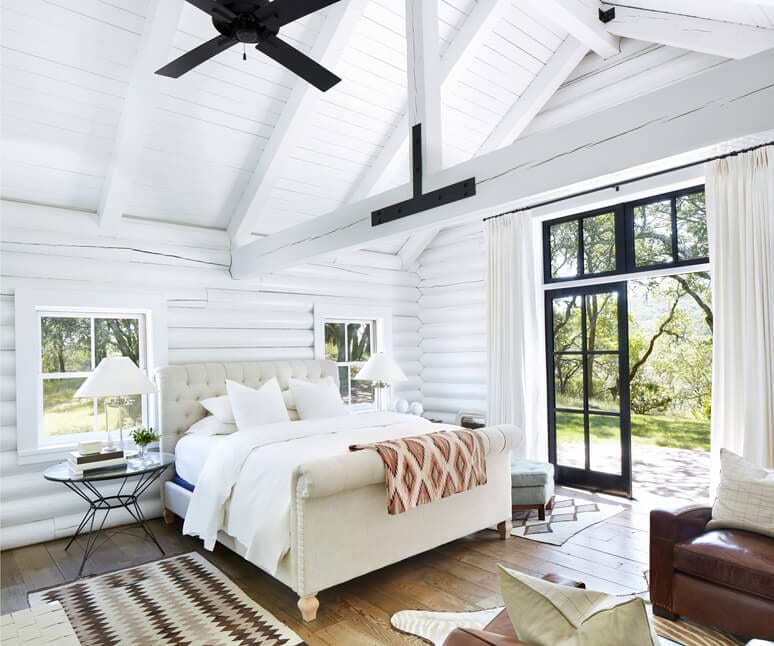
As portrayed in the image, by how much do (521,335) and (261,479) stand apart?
3.26 metres

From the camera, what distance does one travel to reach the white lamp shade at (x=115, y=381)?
12.5 ft

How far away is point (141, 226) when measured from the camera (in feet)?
16.0

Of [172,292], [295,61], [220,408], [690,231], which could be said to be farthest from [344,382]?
[295,61]

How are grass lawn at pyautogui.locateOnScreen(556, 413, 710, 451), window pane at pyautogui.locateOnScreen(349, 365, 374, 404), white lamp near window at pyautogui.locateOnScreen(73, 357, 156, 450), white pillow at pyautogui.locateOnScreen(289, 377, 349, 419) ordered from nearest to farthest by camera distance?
white lamp near window at pyautogui.locateOnScreen(73, 357, 156, 450)
white pillow at pyautogui.locateOnScreen(289, 377, 349, 419)
window pane at pyautogui.locateOnScreen(349, 365, 374, 404)
grass lawn at pyautogui.locateOnScreen(556, 413, 710, 451)

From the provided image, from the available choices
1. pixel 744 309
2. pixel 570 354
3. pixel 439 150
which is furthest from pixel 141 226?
pixel 744 309

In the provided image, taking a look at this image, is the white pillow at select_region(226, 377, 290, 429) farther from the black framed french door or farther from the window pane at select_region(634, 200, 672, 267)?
the window pane at select_region(634, 200, 672, 267)

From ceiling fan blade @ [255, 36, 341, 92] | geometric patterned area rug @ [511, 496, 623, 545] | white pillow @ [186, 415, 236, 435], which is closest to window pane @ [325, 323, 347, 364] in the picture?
white pillow @ [186, 415, 236, 435]

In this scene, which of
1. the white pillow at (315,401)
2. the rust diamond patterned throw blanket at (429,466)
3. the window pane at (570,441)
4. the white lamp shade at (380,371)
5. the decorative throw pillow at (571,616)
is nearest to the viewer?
the decorative throw pillow at (571,616)

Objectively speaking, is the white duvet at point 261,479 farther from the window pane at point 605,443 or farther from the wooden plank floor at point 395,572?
the window pane at point 605,443

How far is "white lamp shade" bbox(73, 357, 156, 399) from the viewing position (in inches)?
149

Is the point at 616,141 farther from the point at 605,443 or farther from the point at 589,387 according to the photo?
the point at 605,443

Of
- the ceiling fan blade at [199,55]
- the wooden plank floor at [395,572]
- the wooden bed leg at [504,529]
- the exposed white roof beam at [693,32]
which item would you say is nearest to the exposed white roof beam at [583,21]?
the exposed white roof beam at [693,32]

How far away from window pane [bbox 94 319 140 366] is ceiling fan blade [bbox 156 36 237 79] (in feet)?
8.81

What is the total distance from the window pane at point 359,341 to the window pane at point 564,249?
2.33 meters
